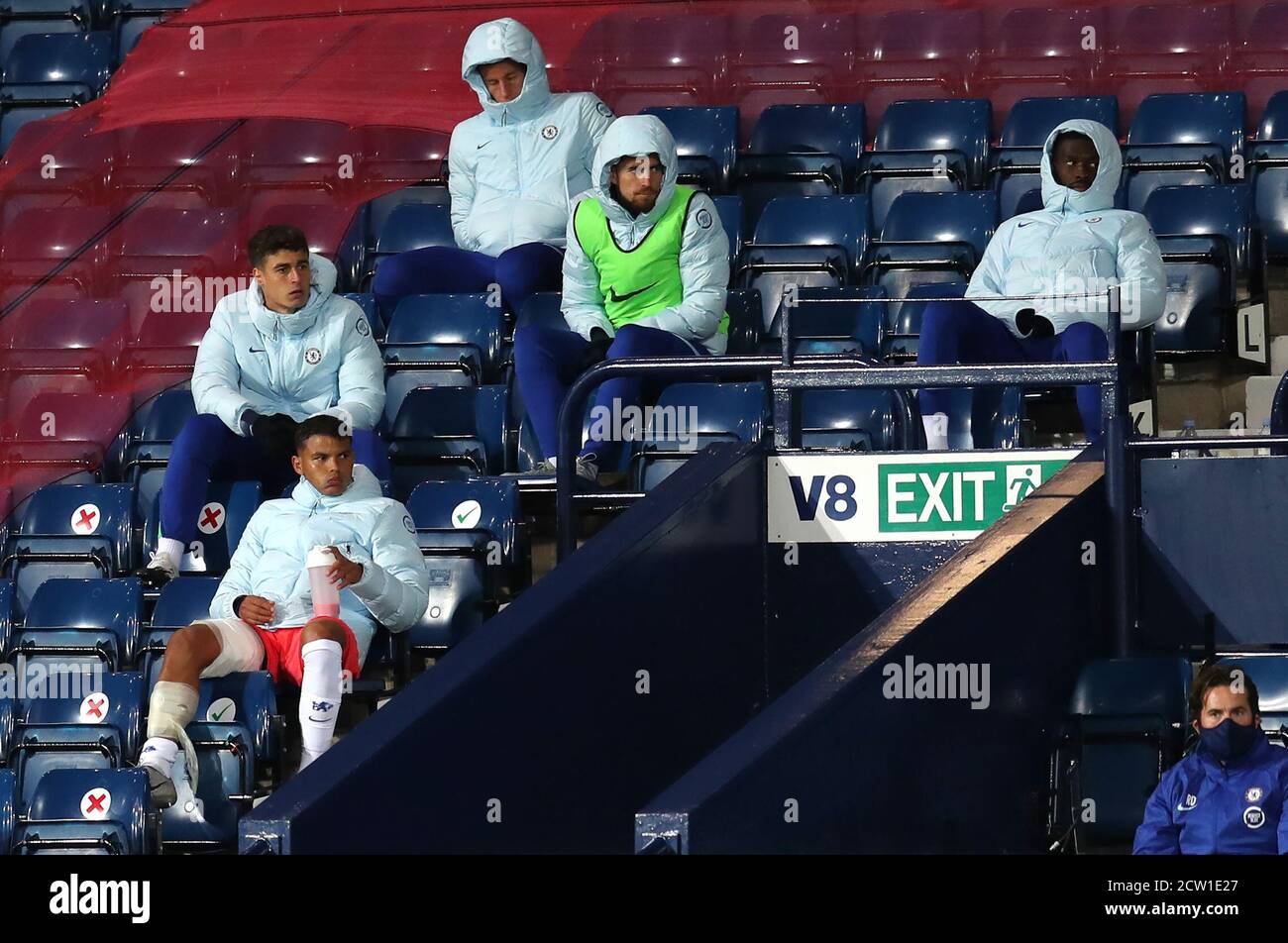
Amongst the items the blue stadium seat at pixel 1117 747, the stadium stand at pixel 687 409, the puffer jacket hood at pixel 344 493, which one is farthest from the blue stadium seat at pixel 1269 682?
the puffer jacket hood at pixel 344 493

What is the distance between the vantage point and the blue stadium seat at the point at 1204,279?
29.2ft

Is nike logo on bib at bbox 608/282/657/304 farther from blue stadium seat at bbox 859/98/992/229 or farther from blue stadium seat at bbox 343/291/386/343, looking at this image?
blue stadium seat at bbox 859/98/992/229

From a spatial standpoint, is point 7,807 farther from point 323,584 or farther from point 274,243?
point 274,243

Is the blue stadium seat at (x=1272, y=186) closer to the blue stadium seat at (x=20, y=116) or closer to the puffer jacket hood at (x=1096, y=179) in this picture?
the puffer jacket hood at (x=1096, y=179)

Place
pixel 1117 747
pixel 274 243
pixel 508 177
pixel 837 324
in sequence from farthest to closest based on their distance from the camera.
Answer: pixel 508 177
pixel 837 324
pixel 274 243
pixel 1117 747

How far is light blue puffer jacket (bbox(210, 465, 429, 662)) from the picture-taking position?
7.63m

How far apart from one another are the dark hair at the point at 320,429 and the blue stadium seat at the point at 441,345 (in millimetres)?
1078

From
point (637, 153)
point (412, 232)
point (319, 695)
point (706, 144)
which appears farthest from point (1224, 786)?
point (412, 232)

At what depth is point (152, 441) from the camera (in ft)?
29.9

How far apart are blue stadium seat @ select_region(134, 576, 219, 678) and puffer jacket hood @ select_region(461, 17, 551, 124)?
2425mm

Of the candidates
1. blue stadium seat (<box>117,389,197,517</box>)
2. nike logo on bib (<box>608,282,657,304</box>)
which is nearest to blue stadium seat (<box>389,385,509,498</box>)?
nike logo on bib (<box>608,282,657,304</box>)

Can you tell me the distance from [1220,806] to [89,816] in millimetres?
3091
